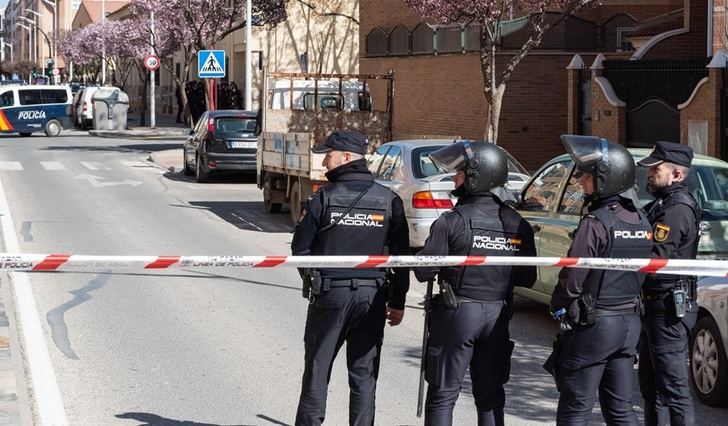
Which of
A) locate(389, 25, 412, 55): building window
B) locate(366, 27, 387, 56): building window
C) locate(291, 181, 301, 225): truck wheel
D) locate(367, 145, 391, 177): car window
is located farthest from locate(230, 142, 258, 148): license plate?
locate(367, 145, 391, 177): car window

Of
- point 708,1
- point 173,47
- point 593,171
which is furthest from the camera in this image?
point 173,47

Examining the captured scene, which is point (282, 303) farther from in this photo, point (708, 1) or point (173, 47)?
point (173, 47)

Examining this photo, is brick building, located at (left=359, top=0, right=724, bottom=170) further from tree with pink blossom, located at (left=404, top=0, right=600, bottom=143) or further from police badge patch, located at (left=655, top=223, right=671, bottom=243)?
police badge patch, located at (left=655, top=223, right=671, bottom=243)

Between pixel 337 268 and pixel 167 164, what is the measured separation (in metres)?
26.3

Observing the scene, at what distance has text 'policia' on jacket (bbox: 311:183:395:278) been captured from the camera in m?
6.20

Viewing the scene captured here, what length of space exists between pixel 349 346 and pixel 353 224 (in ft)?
2.05

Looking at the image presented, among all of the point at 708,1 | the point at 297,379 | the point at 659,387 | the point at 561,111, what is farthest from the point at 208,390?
the point at 561,111

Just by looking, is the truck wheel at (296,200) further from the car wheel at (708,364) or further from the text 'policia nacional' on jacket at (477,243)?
the text 'policia nacional' on jacket at (477,243)

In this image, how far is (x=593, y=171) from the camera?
587 cm

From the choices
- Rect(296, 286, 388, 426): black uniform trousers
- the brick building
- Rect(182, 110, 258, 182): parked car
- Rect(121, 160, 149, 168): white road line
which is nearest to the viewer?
Rect(296, 286, 388, 426): black uniform trousers

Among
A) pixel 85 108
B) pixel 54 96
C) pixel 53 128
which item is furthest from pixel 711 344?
pixel 85 108

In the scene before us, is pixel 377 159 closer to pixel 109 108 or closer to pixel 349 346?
pixel 349 346

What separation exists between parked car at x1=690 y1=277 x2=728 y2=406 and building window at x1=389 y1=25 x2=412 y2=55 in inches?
972

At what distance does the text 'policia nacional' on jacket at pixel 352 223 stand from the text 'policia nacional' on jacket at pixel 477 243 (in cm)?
35
